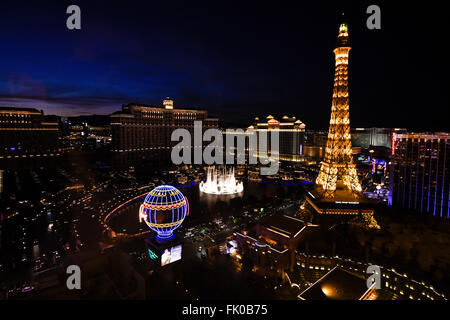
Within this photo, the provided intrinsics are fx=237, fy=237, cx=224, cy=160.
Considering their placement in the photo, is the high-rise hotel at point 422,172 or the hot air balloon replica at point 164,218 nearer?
the hot air balloon replica at point 164,218

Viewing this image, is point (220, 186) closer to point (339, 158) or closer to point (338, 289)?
point (339, 158)

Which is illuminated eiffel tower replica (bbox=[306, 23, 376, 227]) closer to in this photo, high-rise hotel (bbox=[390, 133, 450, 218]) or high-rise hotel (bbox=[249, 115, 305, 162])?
high-rise hotel (bbox=[390, 133, 450, 218])

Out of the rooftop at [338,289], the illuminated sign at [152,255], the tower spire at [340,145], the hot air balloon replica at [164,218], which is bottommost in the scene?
the rooftop at [338,289]

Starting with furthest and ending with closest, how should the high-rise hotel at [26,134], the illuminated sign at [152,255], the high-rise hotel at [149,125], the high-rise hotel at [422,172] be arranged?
1. the high-rise hotel at [149,125]
2. the high-rise hotel at [26,134]
3. the high-rise hotel at [422,172]
4. the illuminated sign at [152,255]

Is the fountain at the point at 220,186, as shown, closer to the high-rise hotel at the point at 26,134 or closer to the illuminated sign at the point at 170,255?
the illuminated sign at the point at 170,255

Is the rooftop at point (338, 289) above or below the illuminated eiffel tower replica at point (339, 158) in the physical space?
below

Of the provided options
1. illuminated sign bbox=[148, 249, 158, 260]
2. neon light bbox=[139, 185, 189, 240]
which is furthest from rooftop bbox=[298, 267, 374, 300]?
illuminated sign bbox=[148, 249, 158, 260]

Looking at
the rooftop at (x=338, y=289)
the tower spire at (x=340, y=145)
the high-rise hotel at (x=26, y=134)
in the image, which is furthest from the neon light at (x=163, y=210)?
the high-rise hotel at (x=26, y=134)
